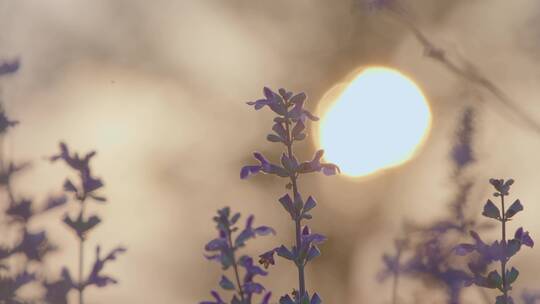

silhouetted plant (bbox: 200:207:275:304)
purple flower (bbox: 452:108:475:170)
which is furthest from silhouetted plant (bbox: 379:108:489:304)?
silhouetted plant (bbox: 200:207:275:304)

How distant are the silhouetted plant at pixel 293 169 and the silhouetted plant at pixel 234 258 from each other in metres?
0.14

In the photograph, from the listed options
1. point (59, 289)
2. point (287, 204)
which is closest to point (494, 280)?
point (287, 204)

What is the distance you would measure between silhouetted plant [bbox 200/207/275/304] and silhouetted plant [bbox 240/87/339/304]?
142 mm

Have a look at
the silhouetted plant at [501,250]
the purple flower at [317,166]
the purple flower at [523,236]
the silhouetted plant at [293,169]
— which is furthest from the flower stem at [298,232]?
the purple flower at [523,236]

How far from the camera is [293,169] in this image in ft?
10.0

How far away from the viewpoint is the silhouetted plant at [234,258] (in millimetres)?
2551

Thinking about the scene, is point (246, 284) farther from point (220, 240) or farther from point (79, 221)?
point (79, 221)

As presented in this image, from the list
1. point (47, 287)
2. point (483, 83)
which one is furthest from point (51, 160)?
point (483, 83)

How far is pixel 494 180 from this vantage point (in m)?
3.13

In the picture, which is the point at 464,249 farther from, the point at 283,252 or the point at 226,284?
the point at 226,284

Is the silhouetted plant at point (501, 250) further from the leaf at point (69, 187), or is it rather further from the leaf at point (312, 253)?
the leaf at point (69, 187)

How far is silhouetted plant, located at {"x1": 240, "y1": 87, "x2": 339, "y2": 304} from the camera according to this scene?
289 cm

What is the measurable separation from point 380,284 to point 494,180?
56.0 inches

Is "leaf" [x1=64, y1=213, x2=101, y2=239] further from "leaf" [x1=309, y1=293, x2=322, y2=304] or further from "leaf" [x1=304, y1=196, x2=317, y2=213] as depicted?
"leaf" [x1=309, y1=293, x2=322, y2=304]
